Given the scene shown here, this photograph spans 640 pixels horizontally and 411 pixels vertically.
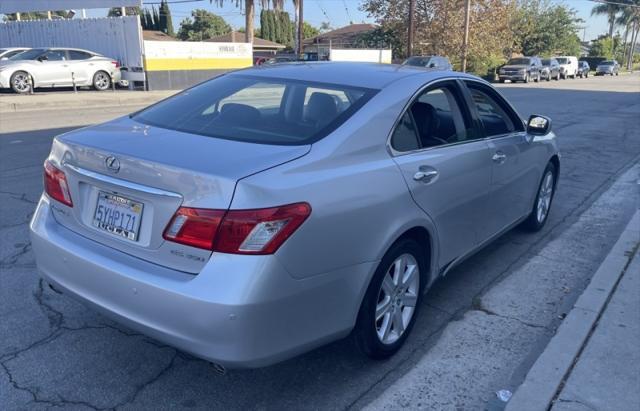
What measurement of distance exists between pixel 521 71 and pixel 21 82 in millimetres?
31830

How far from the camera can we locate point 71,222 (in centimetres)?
303

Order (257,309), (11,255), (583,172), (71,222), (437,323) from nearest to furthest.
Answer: (257,309) < (71,222) < (437,323) < (11,255) < (583,172)

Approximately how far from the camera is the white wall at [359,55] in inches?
1268

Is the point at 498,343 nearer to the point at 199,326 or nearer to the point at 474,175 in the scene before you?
the point at 474,175

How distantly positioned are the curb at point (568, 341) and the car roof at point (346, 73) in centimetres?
182

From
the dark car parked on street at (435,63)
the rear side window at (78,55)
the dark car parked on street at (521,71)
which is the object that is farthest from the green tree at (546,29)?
the rear side window at (78,55)

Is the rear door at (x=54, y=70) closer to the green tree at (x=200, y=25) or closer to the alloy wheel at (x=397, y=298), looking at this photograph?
the alloy wheel at (x=397, y=298)

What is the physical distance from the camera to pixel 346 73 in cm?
371

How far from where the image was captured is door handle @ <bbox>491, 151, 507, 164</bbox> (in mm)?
4260

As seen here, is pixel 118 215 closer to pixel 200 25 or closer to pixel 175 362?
pixel 175 362

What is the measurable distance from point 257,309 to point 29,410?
4.43ft

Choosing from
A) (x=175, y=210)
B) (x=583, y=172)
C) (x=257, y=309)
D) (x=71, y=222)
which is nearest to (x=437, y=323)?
(x=257, y=309)

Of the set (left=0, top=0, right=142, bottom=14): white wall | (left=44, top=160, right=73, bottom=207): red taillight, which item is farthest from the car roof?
(left=0, top=0, right=142, bottom=14): white wall

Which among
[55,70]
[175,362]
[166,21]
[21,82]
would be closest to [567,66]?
[55,70]
